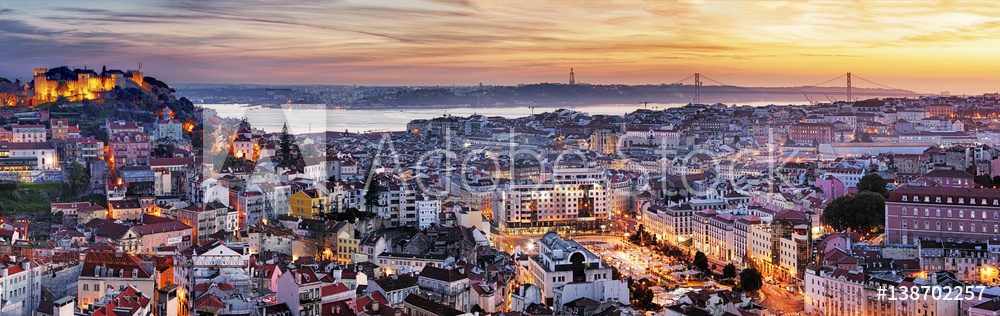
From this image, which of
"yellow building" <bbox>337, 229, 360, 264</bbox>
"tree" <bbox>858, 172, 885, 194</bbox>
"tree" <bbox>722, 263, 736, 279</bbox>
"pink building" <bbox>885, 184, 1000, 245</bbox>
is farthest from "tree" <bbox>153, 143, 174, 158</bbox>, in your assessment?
"pink building" <bbox>885, 184, 1000, 245</bbox>

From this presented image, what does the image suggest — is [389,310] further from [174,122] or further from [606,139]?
[606,139]

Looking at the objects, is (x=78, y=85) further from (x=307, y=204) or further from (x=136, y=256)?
(x=136, y=256)

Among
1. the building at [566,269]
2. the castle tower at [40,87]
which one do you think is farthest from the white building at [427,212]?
the castle tower at [40,87]

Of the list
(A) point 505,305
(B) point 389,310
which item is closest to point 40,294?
(B) point 389,310

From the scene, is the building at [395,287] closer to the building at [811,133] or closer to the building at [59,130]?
the building at [59,130]

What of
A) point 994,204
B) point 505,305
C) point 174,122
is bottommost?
point 505,305

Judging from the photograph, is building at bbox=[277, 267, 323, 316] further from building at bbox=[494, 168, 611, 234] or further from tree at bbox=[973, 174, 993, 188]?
tree at bbox=[973, 174, 993, 188]
